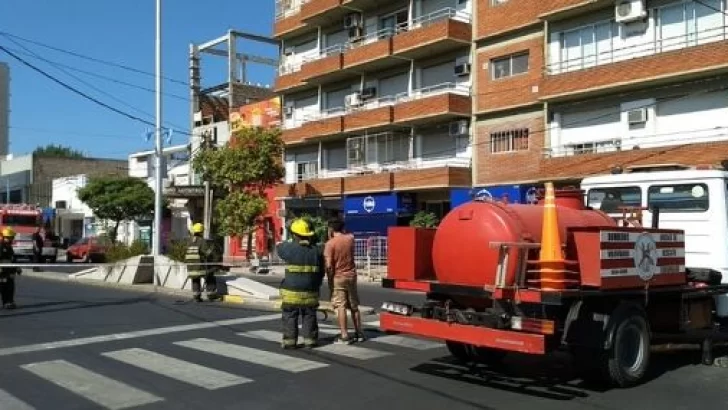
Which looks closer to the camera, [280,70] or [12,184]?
[280,70]

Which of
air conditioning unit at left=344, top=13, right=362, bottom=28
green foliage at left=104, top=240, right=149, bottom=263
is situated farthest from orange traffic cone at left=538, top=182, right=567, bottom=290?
air conditioning unit at left=344, top=13, right=362, bottom=28

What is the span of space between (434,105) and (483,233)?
27.6 meters

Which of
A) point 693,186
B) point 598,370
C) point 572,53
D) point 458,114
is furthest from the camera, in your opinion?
point 458,114

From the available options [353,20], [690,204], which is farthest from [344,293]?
[353,20]

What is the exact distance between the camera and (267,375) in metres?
9.37

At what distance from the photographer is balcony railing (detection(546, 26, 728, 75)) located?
27.0 meters

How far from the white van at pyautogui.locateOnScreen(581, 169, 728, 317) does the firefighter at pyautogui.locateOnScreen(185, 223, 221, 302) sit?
32.0ft

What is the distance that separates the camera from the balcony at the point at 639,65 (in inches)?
1025

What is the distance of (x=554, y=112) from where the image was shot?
32062 mm

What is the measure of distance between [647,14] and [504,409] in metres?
24.1

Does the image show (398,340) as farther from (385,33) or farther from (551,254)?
(385,33)

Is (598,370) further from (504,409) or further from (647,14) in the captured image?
(647,14)

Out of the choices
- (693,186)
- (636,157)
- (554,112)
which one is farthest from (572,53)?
(693,186)

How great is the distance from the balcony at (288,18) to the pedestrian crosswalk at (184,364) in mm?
37122
